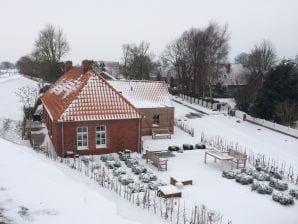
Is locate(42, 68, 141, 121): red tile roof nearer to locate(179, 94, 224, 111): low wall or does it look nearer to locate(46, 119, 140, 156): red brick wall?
locate(46, 119, 140, 156): red brick wall

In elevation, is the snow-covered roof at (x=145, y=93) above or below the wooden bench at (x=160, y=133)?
above

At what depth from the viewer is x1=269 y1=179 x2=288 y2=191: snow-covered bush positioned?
15875 mm

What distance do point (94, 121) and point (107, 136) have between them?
138cm

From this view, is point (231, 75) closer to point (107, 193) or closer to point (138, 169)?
point (138, 169)

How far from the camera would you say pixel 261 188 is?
50.7 ft

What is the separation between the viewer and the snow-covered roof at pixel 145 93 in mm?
28141

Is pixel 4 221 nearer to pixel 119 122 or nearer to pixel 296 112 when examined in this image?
pixel 119 122

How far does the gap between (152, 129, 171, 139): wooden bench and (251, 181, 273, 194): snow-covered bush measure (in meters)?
11.0

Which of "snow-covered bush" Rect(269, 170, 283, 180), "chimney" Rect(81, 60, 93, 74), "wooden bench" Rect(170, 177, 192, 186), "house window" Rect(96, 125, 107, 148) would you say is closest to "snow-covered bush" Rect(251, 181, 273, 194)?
"snow-covered bush" Rect(269, 170, 283, 180)

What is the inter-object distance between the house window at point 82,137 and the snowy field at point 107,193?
13.4 feet

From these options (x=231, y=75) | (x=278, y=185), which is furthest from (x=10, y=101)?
(x=231, y=75)

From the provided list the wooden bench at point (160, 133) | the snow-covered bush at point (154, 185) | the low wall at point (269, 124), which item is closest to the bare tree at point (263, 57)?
the low wall at point (269, 124)

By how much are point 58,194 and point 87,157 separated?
957cm

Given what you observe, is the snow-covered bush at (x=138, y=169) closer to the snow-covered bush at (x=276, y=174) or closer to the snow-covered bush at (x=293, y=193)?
the snow-covered bush at (x=276, y=174)
